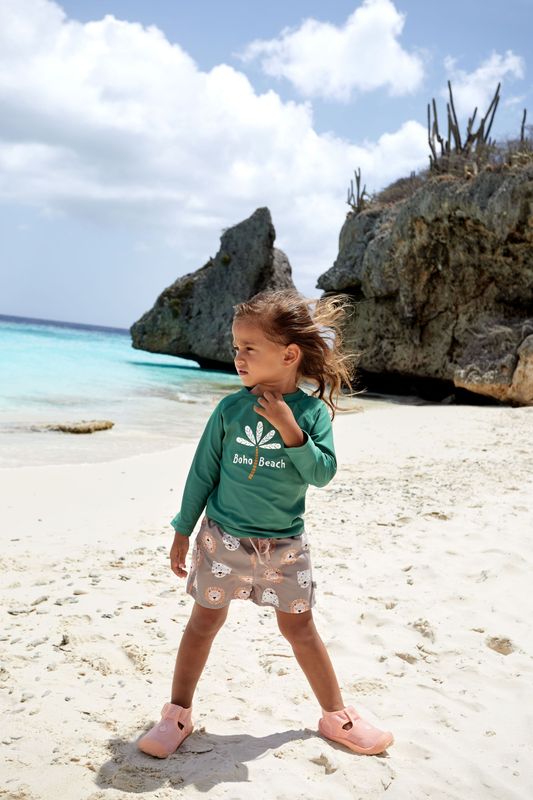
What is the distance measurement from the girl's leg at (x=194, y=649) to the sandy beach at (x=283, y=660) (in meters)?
0.16

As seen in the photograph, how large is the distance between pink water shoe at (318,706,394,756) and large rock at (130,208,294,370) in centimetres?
2575

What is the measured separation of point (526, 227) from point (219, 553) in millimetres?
16155

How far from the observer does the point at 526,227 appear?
15883 millimetres

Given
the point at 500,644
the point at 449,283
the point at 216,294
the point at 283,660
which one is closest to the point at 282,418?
the point at 283,660

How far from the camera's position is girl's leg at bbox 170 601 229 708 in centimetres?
213

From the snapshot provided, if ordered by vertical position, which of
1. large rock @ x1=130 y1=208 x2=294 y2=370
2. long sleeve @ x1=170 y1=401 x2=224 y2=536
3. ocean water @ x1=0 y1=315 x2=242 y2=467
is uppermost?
large rock @ x1=130 y1=208 x2=294 y2=370

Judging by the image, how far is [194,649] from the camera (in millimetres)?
2135

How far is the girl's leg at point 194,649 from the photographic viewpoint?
2.13 m

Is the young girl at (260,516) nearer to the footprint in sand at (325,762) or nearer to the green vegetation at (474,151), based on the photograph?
the footprint in sand at (325,762)

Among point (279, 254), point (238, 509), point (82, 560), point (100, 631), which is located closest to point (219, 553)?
point (238, 509)

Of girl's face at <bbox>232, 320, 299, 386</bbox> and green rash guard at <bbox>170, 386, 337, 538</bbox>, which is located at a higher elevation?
girl's face at <bbox>232, 320, 299, 386</bbox>

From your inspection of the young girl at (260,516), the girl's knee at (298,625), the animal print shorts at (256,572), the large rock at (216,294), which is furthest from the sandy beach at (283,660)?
the large rock at (216,294)

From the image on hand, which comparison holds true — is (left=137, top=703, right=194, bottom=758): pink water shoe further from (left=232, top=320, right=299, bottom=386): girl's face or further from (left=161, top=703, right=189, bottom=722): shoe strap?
(left=232, top=320, right=299, bottom=386): girl's face

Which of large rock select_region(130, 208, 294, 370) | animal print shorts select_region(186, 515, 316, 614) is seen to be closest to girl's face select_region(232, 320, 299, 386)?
animal print shorts select_region(186, 515, 316, 614)
